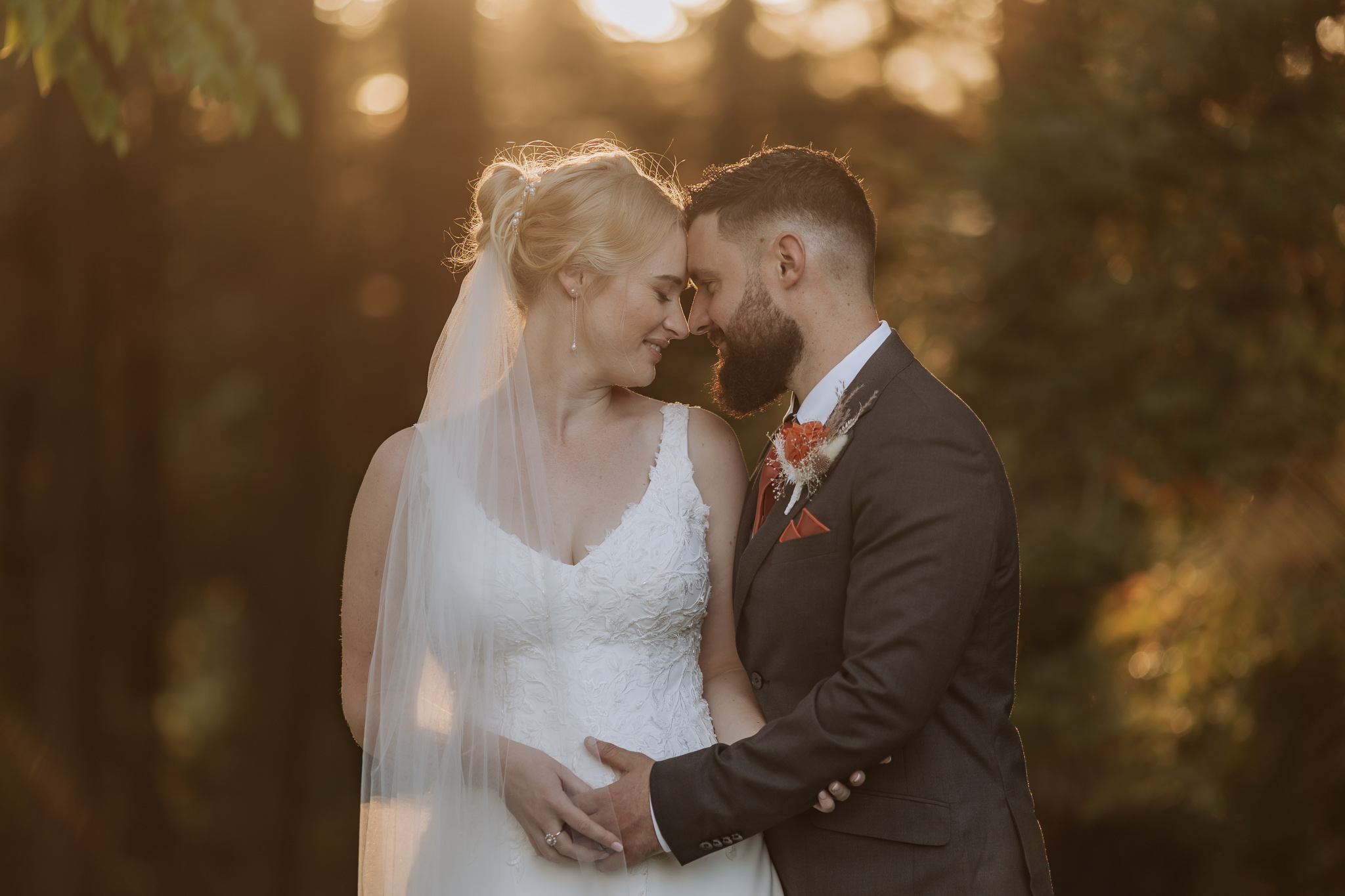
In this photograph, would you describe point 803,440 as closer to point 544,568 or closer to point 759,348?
point 759,348

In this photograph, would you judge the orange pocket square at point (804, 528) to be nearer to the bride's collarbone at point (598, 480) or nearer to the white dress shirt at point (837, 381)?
the white dress shirt at point (837, 381)

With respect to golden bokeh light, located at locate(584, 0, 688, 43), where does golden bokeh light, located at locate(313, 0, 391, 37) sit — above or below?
above

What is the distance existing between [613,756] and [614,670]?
0.25m

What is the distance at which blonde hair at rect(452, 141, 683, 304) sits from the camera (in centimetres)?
285

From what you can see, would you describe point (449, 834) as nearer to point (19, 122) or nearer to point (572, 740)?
point (572, 740)

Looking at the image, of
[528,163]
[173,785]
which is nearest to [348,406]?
[173,785]

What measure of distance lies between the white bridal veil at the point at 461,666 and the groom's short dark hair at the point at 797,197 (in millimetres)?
750

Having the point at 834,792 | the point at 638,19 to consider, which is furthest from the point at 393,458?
the point at 638,19

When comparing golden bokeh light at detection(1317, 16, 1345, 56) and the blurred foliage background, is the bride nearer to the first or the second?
the blurred foliage background

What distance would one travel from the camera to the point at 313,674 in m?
9.06

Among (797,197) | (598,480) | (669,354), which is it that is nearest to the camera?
(797,197)

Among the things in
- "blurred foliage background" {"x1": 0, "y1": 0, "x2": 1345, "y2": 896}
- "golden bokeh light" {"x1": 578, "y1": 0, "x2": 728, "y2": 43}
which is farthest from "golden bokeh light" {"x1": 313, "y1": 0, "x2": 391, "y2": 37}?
"golden bokeh light" {"x1": 578, "y1": 0, "x2": 728, "y2": 43}

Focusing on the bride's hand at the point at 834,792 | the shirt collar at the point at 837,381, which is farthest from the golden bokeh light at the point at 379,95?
the bride's hand at the point at 834,792

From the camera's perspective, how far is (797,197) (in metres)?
2.64
